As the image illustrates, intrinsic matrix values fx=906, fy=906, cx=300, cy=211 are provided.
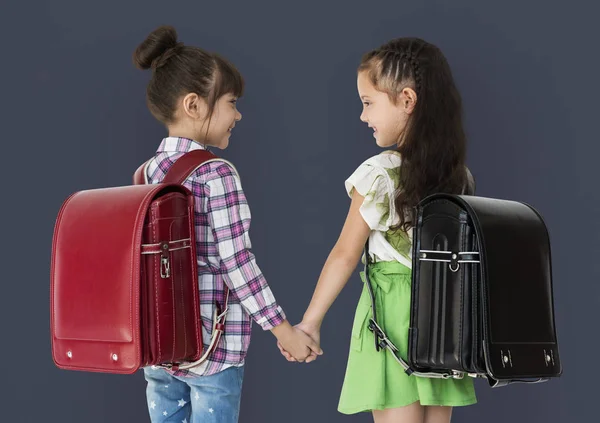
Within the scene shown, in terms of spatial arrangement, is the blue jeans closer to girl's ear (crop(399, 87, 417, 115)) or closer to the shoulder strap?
the shoulder strap

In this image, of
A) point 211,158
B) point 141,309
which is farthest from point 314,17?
point 141,309

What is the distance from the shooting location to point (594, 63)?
2711mm

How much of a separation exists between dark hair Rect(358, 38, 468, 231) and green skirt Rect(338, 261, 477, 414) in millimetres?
140

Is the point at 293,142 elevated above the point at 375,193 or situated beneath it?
elevated above

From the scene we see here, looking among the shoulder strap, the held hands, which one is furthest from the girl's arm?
the shoulder strap

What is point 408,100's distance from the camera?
212 cm

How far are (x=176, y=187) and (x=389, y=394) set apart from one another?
66 cm

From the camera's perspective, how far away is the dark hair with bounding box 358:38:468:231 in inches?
81.0

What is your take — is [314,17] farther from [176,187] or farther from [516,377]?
[516,377]

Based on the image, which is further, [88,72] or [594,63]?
[88,72]

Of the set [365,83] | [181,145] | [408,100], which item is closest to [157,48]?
[181,145]

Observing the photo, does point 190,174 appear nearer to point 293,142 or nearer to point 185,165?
point 185,165

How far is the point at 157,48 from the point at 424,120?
66cm

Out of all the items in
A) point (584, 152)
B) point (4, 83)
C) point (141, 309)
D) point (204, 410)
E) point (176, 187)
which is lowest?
point (204, 410)
